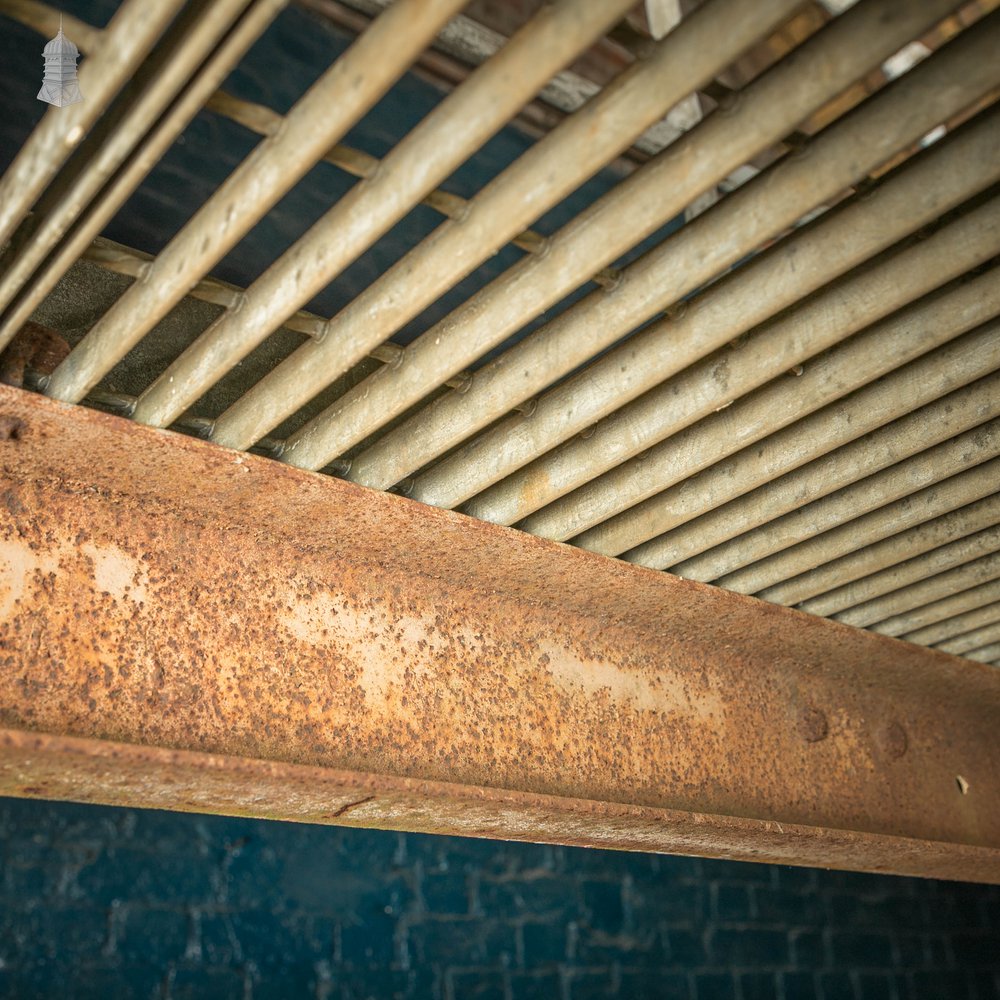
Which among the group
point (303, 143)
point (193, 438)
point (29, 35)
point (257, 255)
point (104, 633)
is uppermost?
point (29, 35)

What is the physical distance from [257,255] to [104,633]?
2.06 m

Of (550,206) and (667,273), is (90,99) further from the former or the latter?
(667,273)

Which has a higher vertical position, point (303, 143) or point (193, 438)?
point (303, 143)

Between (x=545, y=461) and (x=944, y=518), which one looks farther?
(x=944, y=518)

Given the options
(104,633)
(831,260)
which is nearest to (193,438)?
(104,633)

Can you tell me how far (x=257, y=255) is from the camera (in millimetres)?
3533

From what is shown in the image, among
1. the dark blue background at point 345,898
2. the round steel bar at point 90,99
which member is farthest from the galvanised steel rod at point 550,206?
the dark blue background at point 345,898

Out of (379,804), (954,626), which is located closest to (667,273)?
(379,804)

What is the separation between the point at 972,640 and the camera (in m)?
3.11

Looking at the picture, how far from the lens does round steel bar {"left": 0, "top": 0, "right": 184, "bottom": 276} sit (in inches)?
43.8

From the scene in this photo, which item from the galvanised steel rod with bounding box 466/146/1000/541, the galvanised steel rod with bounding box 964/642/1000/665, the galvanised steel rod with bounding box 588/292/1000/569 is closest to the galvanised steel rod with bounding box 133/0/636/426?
the galvanised steel rod with bounding box 466/146/1000/541

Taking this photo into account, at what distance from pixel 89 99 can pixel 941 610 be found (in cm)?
259

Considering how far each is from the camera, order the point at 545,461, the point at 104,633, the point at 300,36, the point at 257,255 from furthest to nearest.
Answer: the point at 300,36, the point at 257,255, the point at 545,461, the point at 104,633

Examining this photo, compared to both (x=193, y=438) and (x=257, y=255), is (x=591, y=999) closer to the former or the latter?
(x=257, y=255)
